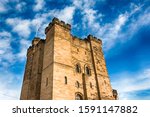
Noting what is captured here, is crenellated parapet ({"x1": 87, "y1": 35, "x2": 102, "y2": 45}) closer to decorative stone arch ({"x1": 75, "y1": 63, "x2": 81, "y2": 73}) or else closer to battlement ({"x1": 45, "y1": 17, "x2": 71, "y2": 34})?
battlement ({"x1": 45, "y1": 17, "x2": 71, "y2": 34})

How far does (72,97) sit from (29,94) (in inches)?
254

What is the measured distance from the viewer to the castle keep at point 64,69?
48.6ft

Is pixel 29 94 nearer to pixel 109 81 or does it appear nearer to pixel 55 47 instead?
pixel 55 47

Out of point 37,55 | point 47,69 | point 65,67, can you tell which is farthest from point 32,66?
point 65,67

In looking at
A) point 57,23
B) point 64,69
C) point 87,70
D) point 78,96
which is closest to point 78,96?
point 78,96

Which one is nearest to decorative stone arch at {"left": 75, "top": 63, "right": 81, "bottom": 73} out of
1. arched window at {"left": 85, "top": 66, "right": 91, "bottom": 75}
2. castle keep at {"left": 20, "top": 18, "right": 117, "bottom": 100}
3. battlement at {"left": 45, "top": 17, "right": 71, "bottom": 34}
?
castle keep at {"left": 20, "top": 18, "right": 117, "bottom": 100}

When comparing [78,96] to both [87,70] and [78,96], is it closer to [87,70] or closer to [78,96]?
[78,96]

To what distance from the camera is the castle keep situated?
14812mm

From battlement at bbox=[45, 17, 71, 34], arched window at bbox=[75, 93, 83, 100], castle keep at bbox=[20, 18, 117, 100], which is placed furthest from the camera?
battlement at bbox=[45, 17, 71, 34]

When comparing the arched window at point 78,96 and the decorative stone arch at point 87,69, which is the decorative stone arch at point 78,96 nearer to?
the arched window at point 78,96

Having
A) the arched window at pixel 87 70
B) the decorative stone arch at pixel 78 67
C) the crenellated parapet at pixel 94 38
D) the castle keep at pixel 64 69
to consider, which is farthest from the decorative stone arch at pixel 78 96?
the crenellated parapet at pixel 94 38

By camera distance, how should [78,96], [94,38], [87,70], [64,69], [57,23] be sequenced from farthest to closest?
[94,38], [87,70], [57,23], [78,96], [64,69]

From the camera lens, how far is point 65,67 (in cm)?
1584

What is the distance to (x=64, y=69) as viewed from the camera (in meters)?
15.6
